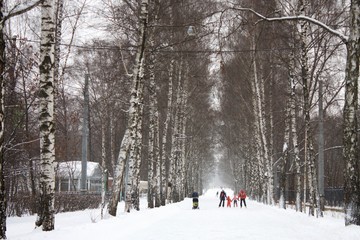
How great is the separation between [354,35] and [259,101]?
21010 mm

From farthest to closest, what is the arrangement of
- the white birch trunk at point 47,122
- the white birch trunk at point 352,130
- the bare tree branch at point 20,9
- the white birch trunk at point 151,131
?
the white birch trunk at point 151,131 → the white birch trunk at point 352,130 → the white birch trunk at point 47,122 → the bare tree branch at point 20,9

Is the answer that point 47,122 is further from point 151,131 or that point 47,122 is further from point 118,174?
point 151,131

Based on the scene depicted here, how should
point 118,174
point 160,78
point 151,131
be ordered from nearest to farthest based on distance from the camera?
1. point 118,174
2. point 151,131
3. point 160,78

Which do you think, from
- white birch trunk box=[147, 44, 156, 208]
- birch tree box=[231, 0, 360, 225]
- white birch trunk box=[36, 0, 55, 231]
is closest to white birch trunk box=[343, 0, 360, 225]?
birch tree box=[231, 0, 360, 225]

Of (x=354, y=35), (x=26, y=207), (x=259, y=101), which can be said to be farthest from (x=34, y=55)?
(x=259, y=101)

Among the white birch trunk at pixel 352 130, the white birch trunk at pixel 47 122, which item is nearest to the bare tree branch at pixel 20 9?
the white birch trunk at pixel 47 122

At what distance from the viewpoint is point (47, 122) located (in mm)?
10375

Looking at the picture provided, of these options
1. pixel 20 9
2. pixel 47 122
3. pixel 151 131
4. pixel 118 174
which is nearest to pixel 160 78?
pixel 151 131

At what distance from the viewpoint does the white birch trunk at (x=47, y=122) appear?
399 inches

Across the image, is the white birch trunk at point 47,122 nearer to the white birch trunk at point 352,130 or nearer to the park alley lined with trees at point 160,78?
the park alley lined with trees at point 160,78

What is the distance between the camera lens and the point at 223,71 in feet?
32.9

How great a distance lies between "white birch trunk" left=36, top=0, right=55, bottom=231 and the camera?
1013 cm

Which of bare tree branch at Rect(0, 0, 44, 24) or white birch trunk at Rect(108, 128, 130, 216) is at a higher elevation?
bare tree branch at Rect(0, 0, 44, 24)

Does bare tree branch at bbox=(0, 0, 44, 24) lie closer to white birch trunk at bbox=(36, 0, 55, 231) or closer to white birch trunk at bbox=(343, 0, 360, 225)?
white birch trunk at bbox=(36, 0, 55, 231)
